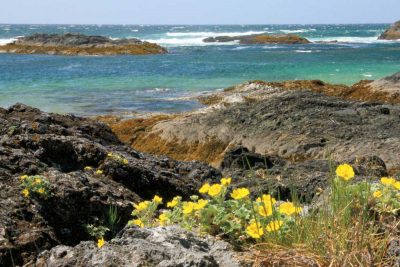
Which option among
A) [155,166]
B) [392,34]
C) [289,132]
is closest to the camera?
[155,166]

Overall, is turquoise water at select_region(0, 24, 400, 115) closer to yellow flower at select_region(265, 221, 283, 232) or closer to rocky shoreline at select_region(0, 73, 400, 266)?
rocky shoreline at select_region(0, 73, 400, 266)

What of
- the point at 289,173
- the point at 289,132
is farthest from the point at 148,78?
the point at 289,173

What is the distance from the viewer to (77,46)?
67812 millimetres

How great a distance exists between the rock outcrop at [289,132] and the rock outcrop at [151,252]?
7894 millimetres

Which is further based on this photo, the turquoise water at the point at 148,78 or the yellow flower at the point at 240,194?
the turquoise water at the point at 148,78

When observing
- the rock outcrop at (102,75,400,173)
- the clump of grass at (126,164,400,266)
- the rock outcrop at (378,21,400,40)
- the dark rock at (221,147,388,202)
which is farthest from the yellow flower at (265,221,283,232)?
the rock outcrop at (378,21,400,40)

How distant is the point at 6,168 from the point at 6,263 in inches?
54.6

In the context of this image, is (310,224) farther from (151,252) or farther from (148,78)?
(148,78)

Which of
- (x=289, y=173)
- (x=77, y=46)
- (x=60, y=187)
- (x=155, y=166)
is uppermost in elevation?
(x=60, y=187)

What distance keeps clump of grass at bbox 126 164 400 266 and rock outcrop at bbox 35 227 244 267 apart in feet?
0.43

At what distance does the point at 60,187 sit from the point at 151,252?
6.31 ft

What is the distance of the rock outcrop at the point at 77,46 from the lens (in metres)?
64.1

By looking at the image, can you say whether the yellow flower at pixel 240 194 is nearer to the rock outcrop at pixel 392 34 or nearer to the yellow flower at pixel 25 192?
the yellow flower at pixel 25 192

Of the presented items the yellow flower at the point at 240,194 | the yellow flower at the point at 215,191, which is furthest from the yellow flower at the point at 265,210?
the yellow flower at the point at 215,191
